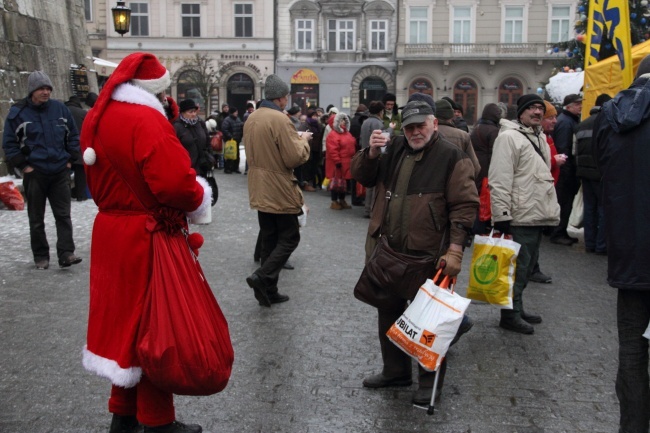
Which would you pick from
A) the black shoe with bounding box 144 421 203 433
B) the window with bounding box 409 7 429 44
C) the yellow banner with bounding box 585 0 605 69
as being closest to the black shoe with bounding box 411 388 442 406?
the black shoe with bounding box 144 421 203 433

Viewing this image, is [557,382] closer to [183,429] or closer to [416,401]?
[416,401]

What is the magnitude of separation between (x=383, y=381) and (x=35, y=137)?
15.7ft

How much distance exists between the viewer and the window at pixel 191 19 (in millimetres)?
41469

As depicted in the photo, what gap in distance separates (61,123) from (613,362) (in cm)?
577

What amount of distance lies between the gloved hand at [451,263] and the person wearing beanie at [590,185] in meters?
5.08

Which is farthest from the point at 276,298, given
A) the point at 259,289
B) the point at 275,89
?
the point at 275,89

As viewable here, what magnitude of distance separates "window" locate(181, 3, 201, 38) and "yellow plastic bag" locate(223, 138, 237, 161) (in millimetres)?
24273

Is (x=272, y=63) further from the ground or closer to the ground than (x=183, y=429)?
further from the ground

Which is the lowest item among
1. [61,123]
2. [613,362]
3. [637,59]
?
[613,362]

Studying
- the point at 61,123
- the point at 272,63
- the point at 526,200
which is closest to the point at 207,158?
the point at 61,123

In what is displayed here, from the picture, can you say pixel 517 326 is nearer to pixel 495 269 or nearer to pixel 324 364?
pixel 495 269

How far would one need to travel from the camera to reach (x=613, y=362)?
508 cm

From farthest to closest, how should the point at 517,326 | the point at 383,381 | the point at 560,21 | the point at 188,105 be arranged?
the point at 560,21 < the point at 188,105 < the point at 517,326 < the point at 383,381

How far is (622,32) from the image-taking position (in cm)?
870
